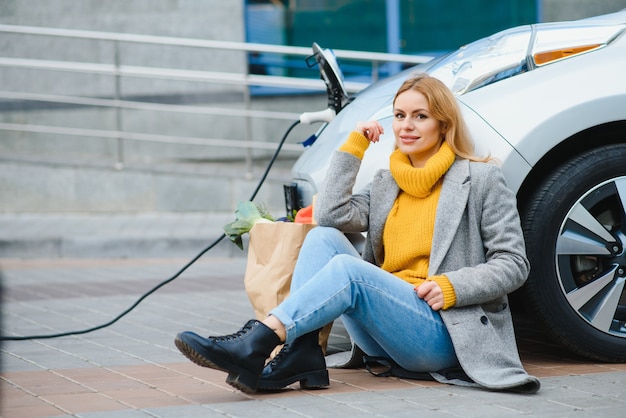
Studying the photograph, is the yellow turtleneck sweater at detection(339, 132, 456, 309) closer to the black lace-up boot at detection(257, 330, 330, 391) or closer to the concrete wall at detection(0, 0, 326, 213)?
the black lace-up boot at detection(257, 330, 330, 391)

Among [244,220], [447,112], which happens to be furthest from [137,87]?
[447,112]

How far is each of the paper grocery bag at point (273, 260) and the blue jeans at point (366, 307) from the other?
250 mm

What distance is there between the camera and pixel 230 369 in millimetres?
3443

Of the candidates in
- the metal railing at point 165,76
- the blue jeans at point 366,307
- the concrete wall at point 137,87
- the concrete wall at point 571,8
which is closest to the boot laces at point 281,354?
the blue jeans at point 366,307

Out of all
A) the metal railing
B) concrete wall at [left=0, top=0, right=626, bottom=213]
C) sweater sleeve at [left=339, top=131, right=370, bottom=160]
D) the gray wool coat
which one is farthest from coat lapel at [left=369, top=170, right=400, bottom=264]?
concrete wall at [left=0, top=0, right=626, bottom=213]

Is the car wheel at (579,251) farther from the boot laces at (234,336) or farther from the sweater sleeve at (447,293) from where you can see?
the boot laces at (234,336)

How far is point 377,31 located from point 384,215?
769cm

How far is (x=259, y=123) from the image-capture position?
1088 centimetres

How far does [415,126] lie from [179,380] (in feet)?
4.52

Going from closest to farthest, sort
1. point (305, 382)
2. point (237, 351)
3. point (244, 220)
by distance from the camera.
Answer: point (237, 351)
point (305, 382)
point (244, 220)

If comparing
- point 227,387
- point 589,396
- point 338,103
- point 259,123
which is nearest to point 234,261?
point 259,123

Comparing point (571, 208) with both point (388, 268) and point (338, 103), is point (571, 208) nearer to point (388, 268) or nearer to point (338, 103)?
point (388, 268)

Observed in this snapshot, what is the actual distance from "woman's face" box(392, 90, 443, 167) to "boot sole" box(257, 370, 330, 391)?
920mm

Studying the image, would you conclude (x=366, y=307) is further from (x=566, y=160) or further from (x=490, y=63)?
(x=490, y=63)
